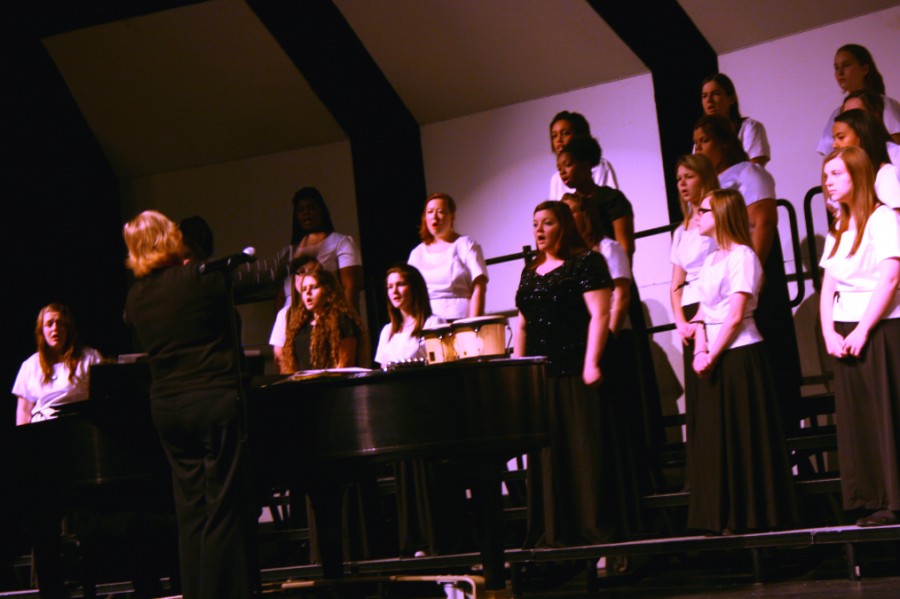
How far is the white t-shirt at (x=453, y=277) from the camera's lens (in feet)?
18.8

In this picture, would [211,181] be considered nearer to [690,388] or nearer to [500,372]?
[690,388]

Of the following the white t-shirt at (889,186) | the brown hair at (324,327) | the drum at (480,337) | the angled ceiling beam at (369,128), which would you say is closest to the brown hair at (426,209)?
the brown hair at (324,327)

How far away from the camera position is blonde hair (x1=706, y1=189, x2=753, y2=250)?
4.75m

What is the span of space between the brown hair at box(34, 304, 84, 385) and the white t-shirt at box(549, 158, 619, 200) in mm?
2796

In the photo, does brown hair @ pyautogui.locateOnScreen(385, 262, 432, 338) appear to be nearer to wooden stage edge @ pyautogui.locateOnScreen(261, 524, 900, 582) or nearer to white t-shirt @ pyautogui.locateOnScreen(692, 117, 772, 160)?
wooden stage edge @ pyautogui.locateOnScreen(261, 524, 900, 582)

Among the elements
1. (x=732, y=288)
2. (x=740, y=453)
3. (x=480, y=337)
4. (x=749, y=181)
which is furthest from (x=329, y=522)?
(x=749, y=181)

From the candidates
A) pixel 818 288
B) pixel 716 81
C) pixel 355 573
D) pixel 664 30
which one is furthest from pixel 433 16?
pixel 355 573

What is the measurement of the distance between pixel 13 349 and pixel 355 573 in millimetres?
3125

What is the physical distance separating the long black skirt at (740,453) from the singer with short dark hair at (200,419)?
1.96 meters

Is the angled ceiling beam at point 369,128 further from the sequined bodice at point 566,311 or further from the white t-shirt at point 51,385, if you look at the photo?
the sequined bodice at point 566,311

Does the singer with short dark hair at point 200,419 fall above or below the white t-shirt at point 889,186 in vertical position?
below

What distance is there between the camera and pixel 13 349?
6.82 metres

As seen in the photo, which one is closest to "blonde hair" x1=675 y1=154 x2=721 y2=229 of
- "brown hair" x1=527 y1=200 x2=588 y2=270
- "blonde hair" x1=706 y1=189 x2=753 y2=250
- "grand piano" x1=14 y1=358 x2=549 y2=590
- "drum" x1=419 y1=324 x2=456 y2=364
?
"blonde hair" x1=706 y1=189 x2=753 y2=250

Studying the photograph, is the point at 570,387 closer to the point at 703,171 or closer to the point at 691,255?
the point at 691,255
